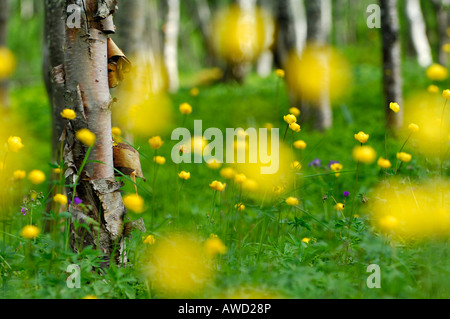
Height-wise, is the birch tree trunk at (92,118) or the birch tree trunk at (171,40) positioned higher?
the birch tree trunk at (171,40)

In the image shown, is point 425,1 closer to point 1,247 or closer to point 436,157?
point 436,157

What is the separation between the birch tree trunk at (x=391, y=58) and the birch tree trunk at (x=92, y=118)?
411 centimetres

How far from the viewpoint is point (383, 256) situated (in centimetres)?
171

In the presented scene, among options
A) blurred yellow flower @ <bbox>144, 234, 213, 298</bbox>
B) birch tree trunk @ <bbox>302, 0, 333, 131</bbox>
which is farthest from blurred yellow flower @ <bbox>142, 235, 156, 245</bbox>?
birch tree trunk @ <bbox>302, 0, 333, 131</bbox>

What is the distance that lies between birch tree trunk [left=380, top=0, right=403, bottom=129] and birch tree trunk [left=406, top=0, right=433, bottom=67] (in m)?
5.60

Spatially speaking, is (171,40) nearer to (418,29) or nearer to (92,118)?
(418,29)

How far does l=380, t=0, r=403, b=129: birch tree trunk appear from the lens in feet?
16.9

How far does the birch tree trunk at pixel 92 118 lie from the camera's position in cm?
204

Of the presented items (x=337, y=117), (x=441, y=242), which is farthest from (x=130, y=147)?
(x=337, y=117)

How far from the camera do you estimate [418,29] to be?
34.1 feet

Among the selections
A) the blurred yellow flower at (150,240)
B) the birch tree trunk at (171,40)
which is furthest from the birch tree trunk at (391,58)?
the birch tree trunk at (171,40)

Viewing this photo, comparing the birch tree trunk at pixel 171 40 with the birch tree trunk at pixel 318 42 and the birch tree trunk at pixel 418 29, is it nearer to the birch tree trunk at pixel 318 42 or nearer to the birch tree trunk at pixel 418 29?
the birch tree trunk at pixel 318 42

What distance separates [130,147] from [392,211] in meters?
1.46

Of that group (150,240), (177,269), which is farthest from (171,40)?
(177,269)
